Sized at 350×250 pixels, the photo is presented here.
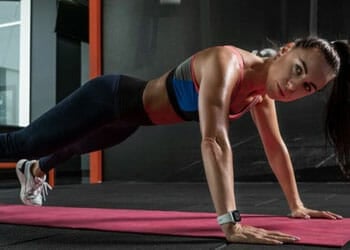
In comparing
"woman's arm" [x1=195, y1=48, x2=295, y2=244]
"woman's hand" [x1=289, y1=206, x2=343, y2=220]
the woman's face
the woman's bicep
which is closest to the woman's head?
the woman's face

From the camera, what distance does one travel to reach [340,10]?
4.27 m

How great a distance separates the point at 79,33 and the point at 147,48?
1488 millimetres

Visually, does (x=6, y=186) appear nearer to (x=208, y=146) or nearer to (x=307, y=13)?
(x=307, y=13)

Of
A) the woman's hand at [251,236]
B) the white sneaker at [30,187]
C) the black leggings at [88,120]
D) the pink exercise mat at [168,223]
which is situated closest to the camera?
the woman's hand at [251,236]

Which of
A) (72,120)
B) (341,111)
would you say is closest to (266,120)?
(341,111)

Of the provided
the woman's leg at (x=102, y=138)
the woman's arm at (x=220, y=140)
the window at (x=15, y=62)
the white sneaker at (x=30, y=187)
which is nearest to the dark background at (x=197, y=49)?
the window at (x=15, y=62)

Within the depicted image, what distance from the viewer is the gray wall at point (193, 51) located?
14.1 ft

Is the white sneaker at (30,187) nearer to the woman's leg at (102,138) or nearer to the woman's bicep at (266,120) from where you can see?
the woman's leg at (102,138)

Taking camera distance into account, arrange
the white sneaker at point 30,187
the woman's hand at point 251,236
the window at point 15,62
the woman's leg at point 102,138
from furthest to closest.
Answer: the window at point 15,62
the white sneaker at point 30,187
the woman's leg at point 102,138
the woman's hand at point 251,236

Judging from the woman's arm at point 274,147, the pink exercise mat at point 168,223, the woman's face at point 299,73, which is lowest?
the pink exercise mat at point 168,223

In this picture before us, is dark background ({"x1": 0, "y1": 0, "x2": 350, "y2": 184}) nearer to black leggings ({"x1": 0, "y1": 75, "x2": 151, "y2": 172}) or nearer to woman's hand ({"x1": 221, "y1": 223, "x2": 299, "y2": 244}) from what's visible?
black leggings ({"x1": 0, "y1": 75, "x2": 151, "y2": 172})

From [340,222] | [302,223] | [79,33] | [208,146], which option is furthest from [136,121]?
[79,33]

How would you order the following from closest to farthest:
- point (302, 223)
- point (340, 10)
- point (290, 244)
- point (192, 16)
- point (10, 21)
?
point (290, 244), point (302, 223), point (340, 10), point (192, 16), point (10, 21)

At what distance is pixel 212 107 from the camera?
139 cm
